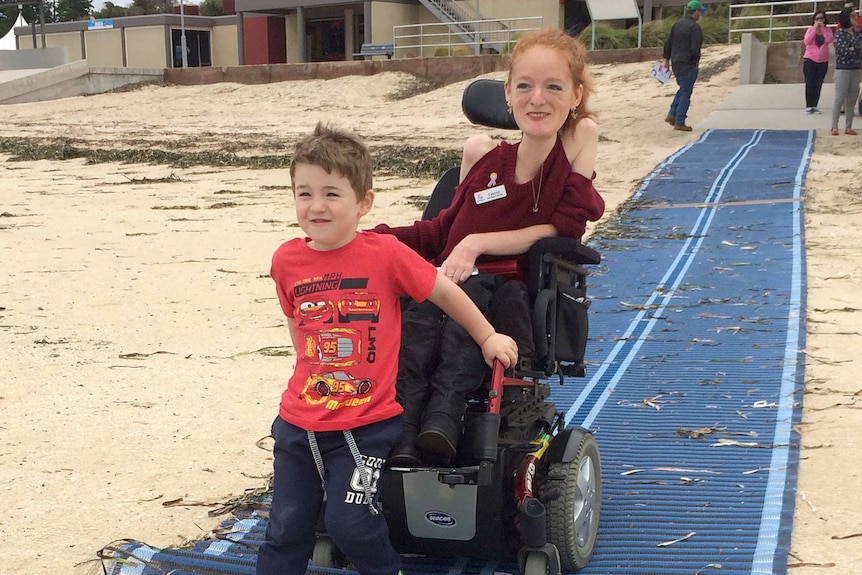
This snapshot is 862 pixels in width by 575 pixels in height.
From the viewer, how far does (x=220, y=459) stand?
12.6 feet

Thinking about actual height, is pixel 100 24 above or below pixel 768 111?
above

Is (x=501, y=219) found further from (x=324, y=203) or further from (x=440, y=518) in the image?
(x=440, y=518)

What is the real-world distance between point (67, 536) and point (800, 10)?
27243 mm

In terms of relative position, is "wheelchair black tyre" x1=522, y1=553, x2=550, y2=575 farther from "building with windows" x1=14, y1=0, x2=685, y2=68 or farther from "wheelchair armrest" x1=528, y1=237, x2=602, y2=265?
"building with windows" x1=14, y1=0, x2=685, y2=68

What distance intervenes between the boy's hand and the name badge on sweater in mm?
604

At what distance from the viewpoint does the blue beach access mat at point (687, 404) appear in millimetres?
3004

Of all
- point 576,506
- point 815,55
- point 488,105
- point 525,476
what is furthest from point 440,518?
point 815,55

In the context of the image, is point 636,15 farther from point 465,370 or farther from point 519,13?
point 465,370

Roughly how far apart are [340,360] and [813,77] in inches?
595

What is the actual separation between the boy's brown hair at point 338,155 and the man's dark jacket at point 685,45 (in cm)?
1355

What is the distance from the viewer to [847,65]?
13695 millimetres

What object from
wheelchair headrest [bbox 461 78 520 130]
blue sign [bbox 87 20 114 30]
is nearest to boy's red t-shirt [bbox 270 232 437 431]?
wheelchair headrest [bbox 461 78 520 130]

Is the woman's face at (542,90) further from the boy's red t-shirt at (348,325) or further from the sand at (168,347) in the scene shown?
the sand at (168,347)

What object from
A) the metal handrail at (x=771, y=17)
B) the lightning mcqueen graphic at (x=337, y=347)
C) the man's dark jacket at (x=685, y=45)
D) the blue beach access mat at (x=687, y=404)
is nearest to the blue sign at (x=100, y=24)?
the metal handrail at (x=771, y=17)
